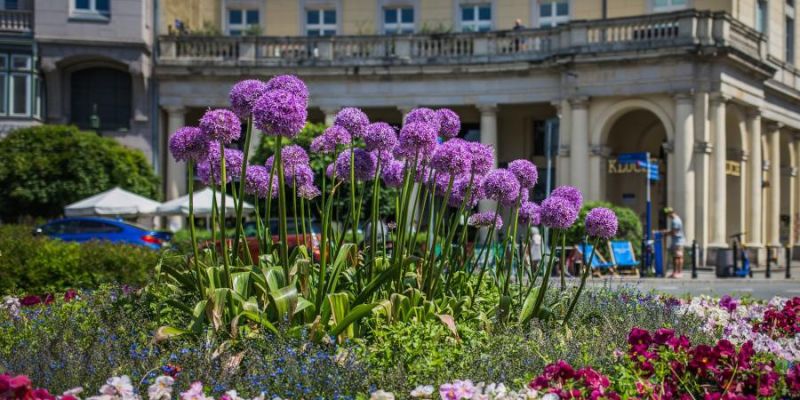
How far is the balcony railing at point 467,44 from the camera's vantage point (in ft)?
107

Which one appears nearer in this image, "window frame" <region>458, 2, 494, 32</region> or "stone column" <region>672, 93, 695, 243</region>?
"stone column" <region>672, 93, 695, 243</region>

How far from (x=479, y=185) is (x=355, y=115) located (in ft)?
4.52

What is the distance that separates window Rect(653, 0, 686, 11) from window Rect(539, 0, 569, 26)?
3338 mm

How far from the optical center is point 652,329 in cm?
827

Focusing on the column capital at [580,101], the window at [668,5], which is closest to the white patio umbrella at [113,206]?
the column capital at [580,101]

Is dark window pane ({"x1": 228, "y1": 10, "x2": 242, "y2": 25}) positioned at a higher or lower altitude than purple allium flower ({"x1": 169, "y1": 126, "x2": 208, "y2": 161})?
higher

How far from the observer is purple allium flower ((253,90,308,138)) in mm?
6605

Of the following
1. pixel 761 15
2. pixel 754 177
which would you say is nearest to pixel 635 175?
pixel 754 177

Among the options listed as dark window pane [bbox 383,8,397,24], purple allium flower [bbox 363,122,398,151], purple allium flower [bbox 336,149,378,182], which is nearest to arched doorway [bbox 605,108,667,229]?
dark window pane [bbox 383,8,397,24]

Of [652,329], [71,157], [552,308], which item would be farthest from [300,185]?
[71,157]

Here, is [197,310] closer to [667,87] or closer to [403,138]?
[403,138]

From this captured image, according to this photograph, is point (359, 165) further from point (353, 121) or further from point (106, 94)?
point (106, 94)

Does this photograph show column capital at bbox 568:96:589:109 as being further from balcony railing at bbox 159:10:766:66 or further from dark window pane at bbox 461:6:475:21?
dark window pane at bbox 461:6:475:21

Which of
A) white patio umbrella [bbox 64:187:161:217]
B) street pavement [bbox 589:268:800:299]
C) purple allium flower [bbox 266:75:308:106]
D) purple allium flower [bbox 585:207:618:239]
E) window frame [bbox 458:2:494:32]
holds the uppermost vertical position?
window frame [bbox 458:2:494:32]
